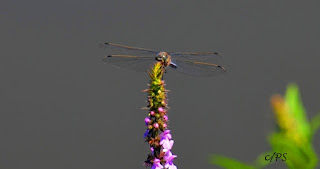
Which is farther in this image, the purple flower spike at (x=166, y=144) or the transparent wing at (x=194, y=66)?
the transparent wing at (x=194, y=66)

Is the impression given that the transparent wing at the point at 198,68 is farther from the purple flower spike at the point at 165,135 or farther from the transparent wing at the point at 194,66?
the purple flower spike at the point at 165,135

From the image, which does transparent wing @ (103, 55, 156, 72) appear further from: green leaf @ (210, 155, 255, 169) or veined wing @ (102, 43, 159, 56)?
green leaf @ (210, 155, 255, 169)

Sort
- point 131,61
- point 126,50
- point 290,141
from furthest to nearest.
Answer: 1. point 126,50
2. point 131,61
3. point 290,141

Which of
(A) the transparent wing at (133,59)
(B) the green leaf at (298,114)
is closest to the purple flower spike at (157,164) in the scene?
(B) the green leaf at (298,114)

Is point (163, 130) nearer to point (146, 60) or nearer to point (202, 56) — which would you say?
point (146, 60)

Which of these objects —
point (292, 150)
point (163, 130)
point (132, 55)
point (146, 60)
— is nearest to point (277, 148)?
point (292, 150)

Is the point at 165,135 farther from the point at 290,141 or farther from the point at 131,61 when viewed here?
the point at 131,61

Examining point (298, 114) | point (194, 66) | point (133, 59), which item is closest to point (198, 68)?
point (194, 66)
